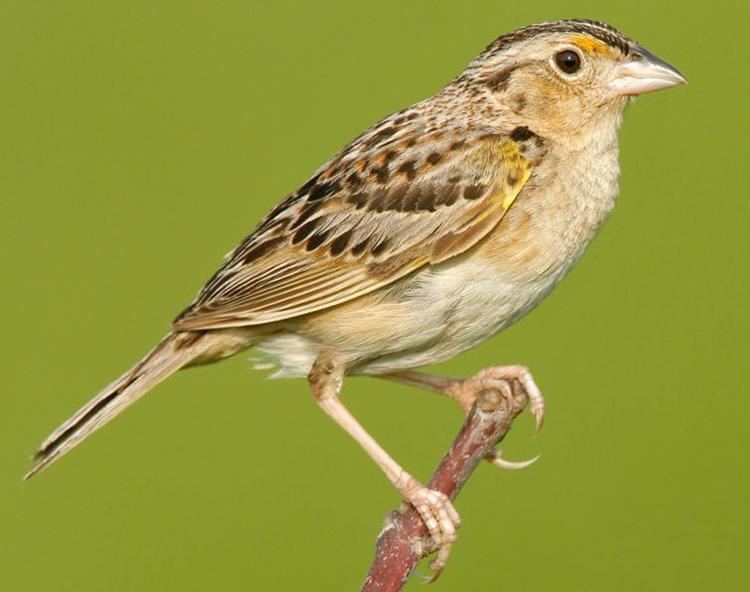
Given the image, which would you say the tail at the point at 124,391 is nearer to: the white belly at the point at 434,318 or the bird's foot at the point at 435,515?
the white belly at the point at 434,318

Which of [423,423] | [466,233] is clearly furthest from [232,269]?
[423,423]

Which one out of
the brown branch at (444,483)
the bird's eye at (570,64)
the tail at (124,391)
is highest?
the tail at (124,391)

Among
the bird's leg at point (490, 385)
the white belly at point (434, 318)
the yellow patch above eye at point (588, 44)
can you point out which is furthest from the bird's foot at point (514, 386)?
the yellow patch above eye at point (588, 44)

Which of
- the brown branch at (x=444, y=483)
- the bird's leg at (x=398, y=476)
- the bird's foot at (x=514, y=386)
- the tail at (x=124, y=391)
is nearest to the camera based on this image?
the brown branch at (x=444, y=483)

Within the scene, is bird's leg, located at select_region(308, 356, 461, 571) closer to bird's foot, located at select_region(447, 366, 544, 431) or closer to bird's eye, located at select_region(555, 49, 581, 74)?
bird's foot, located at select_region(447, 366, 544, 431)

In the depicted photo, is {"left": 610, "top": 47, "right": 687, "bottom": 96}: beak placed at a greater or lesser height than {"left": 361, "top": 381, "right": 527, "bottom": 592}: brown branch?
greater

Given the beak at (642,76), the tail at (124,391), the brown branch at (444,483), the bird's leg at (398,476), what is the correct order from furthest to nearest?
the beak at (642,76) → the tail at (124,391) → the bird's leg at (398,476) → the brown branch at (444,483)

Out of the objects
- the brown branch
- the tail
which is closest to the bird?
the tail
